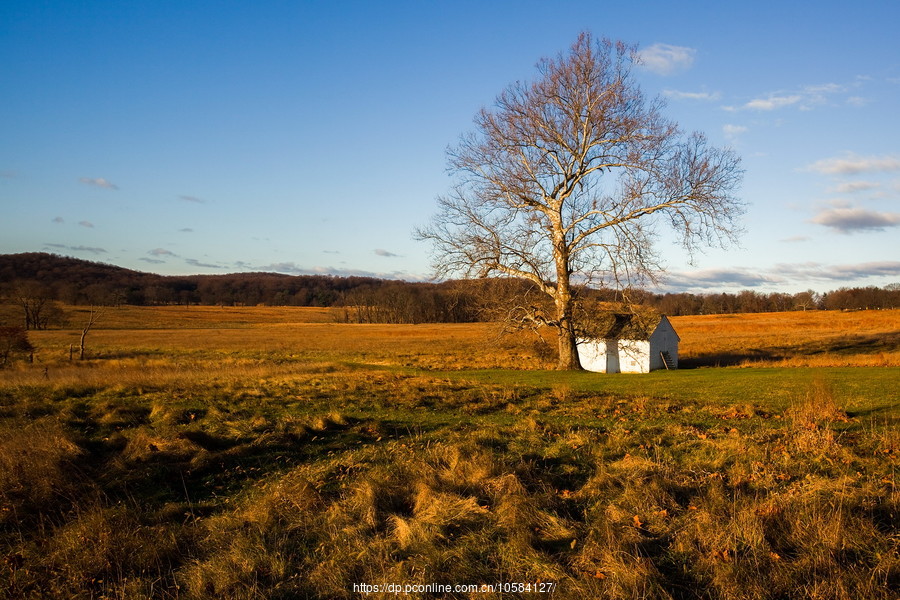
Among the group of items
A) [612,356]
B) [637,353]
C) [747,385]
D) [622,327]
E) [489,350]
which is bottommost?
[489,350]

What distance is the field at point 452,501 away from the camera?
4980 millimetres

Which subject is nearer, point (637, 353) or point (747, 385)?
point (747, 385)

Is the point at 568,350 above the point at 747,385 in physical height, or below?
above

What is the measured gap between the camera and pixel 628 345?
102 feet

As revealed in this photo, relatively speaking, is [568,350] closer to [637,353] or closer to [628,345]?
[628,345]

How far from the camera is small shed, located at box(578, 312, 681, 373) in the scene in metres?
30.6

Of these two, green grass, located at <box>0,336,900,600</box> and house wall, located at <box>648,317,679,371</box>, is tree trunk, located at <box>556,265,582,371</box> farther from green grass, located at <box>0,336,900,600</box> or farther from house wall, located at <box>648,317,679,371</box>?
green grass, located at <box>0,336,900,600</box>

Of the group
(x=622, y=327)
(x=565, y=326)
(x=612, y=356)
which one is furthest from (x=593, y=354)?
(x=565, y=326)

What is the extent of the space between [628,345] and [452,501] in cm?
2654

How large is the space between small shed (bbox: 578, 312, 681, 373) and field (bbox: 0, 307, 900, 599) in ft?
56.6

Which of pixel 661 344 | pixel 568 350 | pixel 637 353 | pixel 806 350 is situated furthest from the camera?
pixel 806 350

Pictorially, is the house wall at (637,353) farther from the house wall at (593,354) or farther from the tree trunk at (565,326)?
the tree trunk at (565,326)

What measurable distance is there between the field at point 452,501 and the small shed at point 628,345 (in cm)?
1725

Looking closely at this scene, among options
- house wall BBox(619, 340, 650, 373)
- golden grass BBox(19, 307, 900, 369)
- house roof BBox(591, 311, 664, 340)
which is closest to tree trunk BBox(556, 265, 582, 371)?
golden grass BBox(19, 307, 900, 369)
